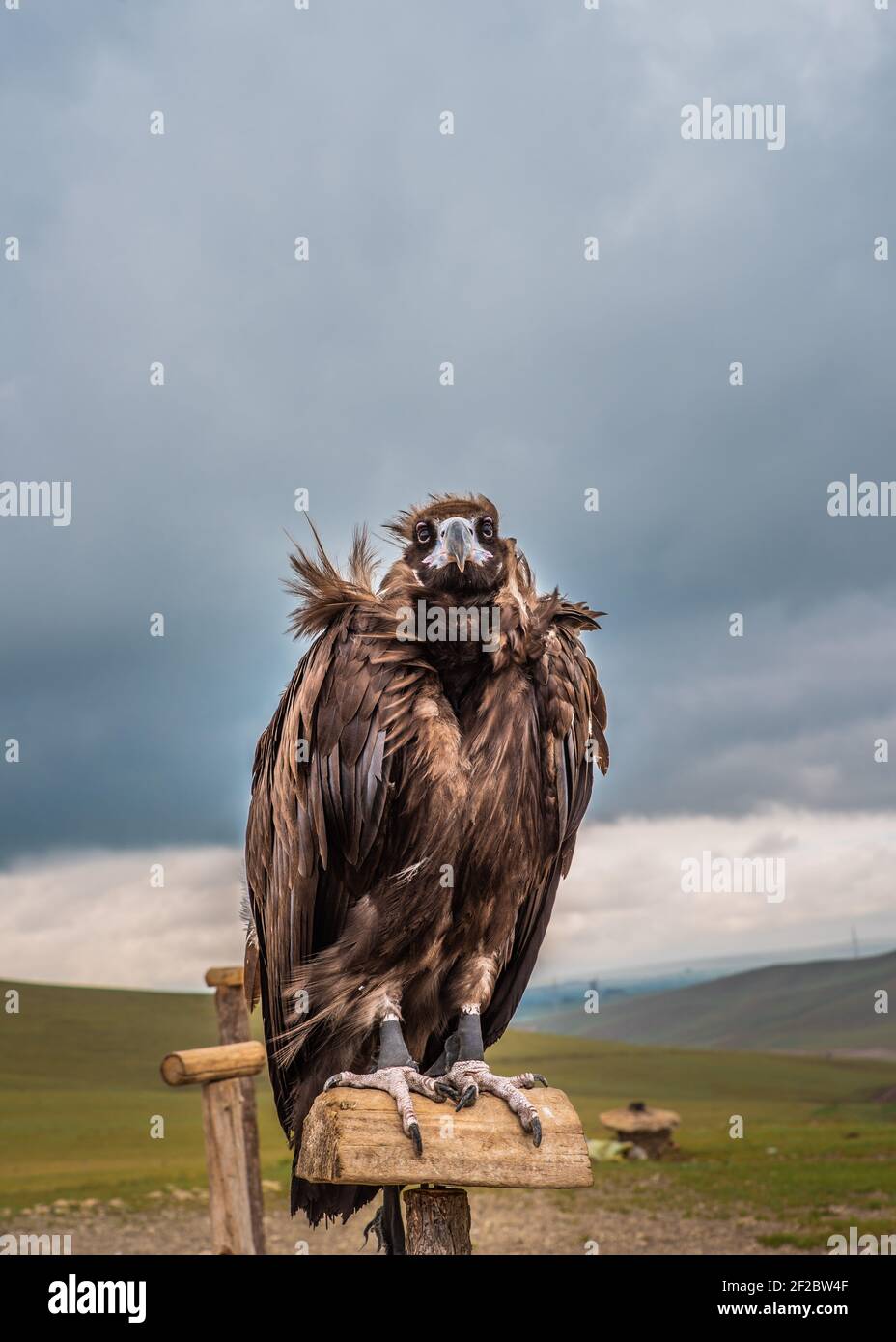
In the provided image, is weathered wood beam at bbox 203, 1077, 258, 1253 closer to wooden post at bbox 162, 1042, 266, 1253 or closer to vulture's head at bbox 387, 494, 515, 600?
wooden post at bbox 162, 1042, 266, 1253

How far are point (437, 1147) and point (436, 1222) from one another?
0.39 metres

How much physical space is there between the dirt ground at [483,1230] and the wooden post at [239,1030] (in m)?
4.42

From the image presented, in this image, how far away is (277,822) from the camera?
15.1 feet

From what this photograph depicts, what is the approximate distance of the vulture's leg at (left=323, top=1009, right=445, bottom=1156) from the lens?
3760 millimetres

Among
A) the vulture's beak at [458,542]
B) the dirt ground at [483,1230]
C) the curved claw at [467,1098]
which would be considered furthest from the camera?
the dirt ground at [483,1230]

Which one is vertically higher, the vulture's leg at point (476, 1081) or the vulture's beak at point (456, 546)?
the vulture's beak at point (456, 546)

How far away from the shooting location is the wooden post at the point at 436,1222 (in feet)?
12.9

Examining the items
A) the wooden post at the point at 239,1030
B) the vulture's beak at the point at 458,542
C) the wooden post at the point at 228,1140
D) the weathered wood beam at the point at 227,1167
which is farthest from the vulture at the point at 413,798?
the wooden post at the point at 239,1030

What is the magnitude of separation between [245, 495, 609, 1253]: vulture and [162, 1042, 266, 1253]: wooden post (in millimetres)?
3246

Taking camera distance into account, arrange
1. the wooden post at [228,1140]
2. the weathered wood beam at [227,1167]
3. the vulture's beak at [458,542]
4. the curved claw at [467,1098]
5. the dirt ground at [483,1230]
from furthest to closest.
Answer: the dirt ground at [483,1230] → the weathered wood beam at [227,1167] → the wooden post at [228,1140] → the vulture's beak at [458,542] → the curved claw at [467,1098]

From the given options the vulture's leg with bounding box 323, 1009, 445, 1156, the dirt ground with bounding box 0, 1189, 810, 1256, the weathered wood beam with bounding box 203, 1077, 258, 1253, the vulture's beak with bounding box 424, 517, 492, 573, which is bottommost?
the dirt ground with bounding box 0, 1189, 810, 1256

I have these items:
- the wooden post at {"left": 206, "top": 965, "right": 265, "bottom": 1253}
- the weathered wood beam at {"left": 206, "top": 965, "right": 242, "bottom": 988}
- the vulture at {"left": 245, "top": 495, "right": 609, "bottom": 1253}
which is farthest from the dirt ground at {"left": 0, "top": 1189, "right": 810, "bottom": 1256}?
the vulture at {"left": 245, "top": 495, "right": 609, "bottom": 1253}

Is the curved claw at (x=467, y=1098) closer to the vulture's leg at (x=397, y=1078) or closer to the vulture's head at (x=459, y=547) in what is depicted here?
the vulture's leg at (x=397, y=1078)
